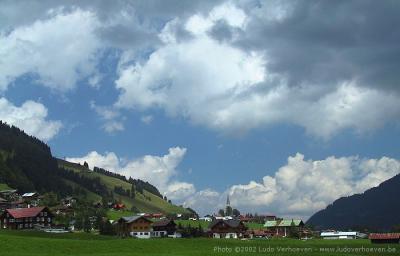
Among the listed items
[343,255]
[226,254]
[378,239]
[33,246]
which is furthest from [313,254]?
[378,239]

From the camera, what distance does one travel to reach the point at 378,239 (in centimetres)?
16575

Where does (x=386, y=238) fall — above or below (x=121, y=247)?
above

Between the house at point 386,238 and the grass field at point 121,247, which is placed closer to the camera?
the grass field at point 121,247

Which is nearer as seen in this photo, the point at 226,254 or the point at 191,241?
the point at 226,254

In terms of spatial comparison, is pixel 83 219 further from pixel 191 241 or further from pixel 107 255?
pixel 107 255

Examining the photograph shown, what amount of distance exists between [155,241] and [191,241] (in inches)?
416

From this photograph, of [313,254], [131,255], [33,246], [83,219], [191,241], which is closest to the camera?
[131,255]

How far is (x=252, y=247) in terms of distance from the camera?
12325 cm

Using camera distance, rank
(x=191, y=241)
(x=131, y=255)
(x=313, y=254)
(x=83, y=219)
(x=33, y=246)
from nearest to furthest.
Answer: (x=131, y=255) < (x=33, y=246) < (x=313, y=254) < (x=191, y=241) < (x=83, y=219)

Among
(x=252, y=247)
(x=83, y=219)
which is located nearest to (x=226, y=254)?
(x=252, y=247)

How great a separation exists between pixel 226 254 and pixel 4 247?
36.1 m

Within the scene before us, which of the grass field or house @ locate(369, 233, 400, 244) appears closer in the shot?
the grass field

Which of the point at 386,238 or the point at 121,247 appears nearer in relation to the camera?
the point at 121,247

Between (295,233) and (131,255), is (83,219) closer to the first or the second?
(295,233)
